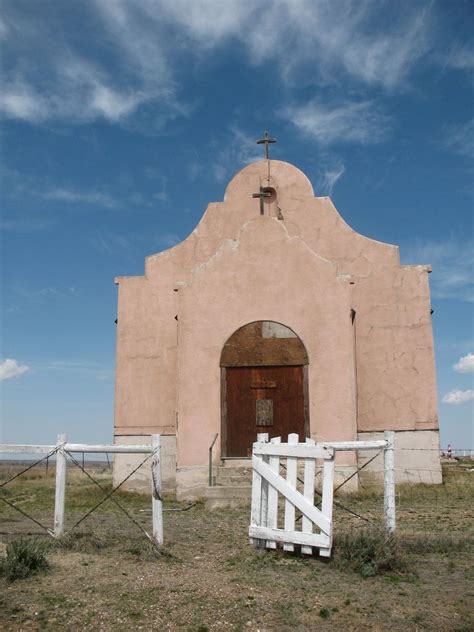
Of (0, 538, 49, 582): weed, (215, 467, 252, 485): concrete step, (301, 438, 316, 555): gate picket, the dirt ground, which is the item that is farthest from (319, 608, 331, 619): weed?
(215, 467, 252, 485): concrete step

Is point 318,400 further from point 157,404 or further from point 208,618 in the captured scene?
point 208,618

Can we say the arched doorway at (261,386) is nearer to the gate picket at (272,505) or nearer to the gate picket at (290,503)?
the gate picket at (272,505)

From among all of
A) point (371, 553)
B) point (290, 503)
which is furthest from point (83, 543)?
point (371, 553)

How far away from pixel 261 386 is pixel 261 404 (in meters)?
0.47

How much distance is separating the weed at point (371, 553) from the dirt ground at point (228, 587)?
4.1 inches

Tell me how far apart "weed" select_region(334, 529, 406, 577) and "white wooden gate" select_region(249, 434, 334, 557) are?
0.30 meters

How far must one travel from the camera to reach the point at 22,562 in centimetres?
733

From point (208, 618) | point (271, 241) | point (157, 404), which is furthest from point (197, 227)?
point (208, 618)

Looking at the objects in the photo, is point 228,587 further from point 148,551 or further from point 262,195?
point 262,195

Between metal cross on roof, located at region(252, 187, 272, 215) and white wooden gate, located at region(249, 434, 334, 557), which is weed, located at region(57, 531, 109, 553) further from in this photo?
metal cross on roof, located at region(252, 187, 272, 215)

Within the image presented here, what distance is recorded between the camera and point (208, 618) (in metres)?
6.04

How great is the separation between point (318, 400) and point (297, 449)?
7.39 meters

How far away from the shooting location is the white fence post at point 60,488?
9.28m

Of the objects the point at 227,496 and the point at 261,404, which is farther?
the point at 261,404
